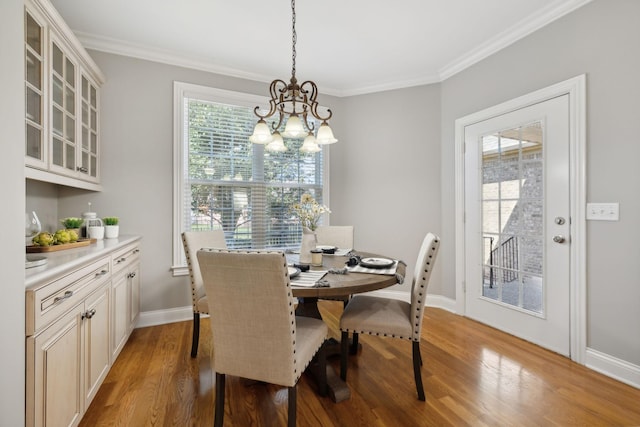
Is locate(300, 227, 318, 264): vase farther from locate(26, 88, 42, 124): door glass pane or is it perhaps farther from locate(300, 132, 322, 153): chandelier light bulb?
locate(26, 88, 42, 124): door glass pane

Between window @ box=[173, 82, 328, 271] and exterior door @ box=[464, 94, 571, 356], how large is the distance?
1970 mm

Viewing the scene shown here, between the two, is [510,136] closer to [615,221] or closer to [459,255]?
[615,221]

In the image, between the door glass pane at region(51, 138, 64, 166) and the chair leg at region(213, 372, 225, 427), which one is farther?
the door glass pane at region(51, 138, 64, 166)

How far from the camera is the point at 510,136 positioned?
270 cm

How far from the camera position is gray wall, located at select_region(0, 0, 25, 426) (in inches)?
39.9

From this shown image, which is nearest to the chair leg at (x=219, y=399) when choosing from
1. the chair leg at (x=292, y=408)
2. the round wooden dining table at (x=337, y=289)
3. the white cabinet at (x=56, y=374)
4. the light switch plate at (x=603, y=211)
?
the chair leg at (x=292, y=408)

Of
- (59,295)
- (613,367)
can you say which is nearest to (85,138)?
(59,295)

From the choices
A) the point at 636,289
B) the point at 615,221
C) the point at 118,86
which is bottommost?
the point at 636,289

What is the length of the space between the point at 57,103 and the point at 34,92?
29 cm

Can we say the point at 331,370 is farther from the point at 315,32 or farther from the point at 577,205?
the point at 315,32

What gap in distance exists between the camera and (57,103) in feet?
6.46

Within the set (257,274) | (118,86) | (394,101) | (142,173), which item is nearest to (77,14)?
(118,86)

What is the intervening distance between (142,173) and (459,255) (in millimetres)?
3369

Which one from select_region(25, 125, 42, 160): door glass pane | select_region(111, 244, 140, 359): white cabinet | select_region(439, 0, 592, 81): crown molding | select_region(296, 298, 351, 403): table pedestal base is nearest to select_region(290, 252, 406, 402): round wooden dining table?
select_region(296, 298, 351, 403): table pedestal base
